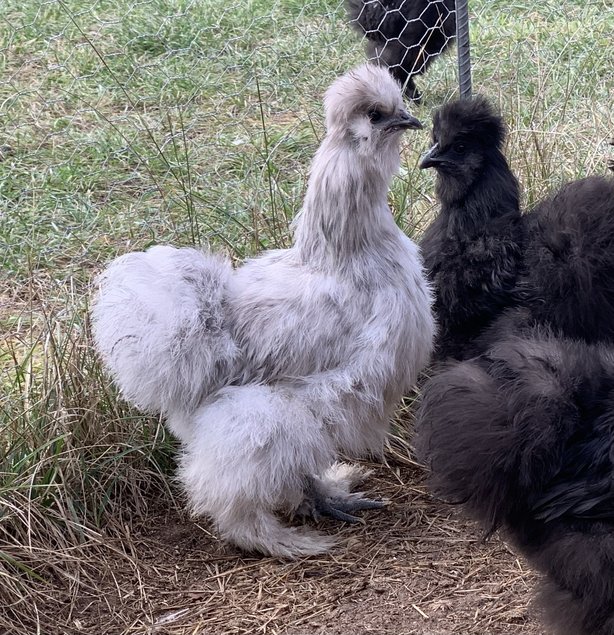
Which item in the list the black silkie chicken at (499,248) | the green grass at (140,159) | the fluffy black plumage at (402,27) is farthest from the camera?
the fluffy black plumage at (402,27)

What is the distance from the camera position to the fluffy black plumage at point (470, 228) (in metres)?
3.57

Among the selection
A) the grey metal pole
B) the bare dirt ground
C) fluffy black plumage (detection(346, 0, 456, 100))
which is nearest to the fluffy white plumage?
the bare dirt ground

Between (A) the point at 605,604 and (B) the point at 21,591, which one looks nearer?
(A) the point at 605,604

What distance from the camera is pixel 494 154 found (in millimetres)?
3762

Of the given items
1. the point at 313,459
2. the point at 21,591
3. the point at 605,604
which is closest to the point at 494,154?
the point at 313,459

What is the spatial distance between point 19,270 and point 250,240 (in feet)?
3.85

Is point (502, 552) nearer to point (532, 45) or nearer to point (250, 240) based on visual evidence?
point (250, 240)

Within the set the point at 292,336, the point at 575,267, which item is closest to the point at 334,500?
the point at 292,336

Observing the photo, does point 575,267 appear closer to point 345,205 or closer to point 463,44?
point 345,205

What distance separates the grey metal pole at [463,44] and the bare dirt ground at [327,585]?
1.96 meters

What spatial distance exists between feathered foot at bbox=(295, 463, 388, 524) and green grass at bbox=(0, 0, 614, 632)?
531mm

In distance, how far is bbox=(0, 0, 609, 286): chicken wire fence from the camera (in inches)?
168

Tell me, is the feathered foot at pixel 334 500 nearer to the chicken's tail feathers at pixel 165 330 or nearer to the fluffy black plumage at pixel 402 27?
the chicken's tail feathers at pixel 165 330

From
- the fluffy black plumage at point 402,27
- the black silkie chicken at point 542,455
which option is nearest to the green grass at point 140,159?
the fluffy black plumage at point 402,27
